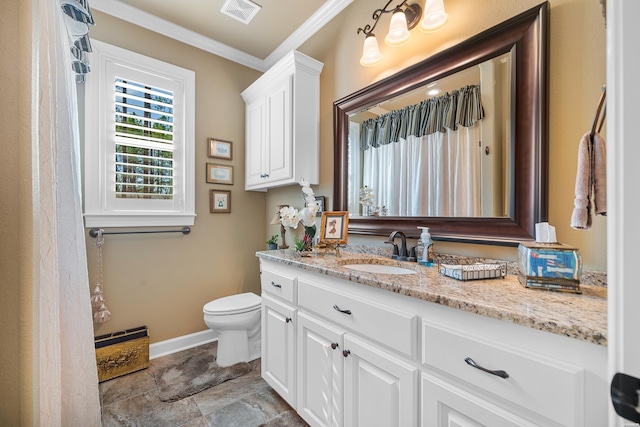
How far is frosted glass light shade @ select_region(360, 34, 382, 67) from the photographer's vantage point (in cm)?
171

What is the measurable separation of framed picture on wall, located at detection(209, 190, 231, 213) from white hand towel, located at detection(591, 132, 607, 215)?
2560 mm

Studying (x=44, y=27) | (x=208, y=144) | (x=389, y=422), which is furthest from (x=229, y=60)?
(x=389, y=422)

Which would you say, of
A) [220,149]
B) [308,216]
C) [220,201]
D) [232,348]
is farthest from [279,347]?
[220,149]

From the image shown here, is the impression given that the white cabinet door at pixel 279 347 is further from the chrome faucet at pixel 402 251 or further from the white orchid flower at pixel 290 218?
the chrome faucet at pixel 402 251

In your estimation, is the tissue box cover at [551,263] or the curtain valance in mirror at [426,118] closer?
the tissue box cover at [551,263]

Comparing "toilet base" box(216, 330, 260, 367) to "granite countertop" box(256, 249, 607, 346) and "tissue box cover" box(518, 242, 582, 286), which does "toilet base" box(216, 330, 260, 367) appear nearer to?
"granite countertop" box(256, 249, 607, 346)

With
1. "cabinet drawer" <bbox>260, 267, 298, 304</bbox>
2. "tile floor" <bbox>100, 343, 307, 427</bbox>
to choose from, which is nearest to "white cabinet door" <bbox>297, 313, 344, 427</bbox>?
"cabinet drawer" <bbox>260, 267, 298, 304</bbox>

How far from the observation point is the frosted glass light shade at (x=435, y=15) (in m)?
1.35

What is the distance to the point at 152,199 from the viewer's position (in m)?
2.32

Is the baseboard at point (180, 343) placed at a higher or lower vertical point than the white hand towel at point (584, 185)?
lower

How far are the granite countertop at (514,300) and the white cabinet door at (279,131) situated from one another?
4.02ft

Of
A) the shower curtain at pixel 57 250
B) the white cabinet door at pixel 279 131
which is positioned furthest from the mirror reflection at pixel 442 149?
the shower curtain at pixel 57 250

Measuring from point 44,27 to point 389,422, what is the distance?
167 cm

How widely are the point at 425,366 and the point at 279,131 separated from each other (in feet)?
6.30
